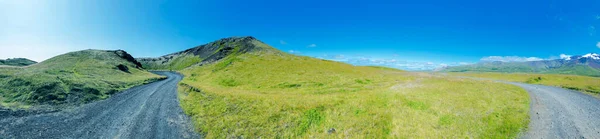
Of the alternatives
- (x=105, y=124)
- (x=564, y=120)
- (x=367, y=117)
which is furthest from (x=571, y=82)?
(x=105, y=124)

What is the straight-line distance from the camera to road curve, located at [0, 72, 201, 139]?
45.3ft

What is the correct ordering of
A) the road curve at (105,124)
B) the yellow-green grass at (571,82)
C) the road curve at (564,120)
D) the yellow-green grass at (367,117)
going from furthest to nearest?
the yellow-green grass at (571,82), the yellow-green grass at (367,117), the road curve at (105,124), the road curve at (564,120)

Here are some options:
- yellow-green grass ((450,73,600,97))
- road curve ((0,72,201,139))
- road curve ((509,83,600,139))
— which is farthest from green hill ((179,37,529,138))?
yellow-green grass ((450,73,600,97))

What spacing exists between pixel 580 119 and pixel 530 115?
281cm

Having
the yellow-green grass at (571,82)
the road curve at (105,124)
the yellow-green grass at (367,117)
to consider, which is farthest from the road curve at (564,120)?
the road curve at (105,124)

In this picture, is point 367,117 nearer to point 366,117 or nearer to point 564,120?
point 366,117

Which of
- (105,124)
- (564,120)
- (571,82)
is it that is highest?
(571,82)

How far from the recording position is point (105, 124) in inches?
622

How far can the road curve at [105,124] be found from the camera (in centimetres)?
1382

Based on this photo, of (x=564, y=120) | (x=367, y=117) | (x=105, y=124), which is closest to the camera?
(x=564, y=120)

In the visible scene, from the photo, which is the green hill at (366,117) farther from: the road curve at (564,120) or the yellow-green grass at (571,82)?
the yellow-green grass at (571,82)

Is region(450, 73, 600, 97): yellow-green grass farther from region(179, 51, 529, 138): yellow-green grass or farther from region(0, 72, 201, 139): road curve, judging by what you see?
region(0, 72, 201, 139): road curve

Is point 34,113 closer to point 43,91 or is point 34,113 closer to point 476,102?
point 43,91

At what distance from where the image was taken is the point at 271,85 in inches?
1534
